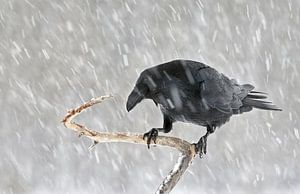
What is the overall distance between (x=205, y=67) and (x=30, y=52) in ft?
8.12

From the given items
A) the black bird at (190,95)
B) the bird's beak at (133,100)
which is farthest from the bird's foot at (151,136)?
the bird's beak at (133,100)

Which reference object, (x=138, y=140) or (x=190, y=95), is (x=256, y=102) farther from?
(x=138, y=140)

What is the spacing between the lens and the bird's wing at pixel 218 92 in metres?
2.10

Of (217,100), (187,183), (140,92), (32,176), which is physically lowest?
(187,183)

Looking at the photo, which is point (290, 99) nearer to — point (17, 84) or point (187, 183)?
point (187, 183)

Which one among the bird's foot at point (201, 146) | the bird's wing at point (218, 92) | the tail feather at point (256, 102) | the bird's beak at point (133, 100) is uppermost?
the bird's beak at point (133, 100)

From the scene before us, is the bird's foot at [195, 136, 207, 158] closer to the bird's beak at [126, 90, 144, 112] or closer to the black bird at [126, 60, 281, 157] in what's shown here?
the black bird at [126, 60, 281, 157]

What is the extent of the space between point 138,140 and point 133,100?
14 centimetres

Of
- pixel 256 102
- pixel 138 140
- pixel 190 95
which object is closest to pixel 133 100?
pixel 138 140

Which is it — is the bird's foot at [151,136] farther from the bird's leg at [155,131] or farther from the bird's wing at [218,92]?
the bird's wing at [218,92]

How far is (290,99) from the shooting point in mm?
4480

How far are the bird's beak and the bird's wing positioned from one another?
29 centimetres

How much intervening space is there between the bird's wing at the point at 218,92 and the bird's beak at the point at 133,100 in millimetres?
289

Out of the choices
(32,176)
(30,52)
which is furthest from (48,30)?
(32,176)
